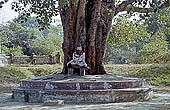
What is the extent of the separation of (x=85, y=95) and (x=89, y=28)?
369 centimetres

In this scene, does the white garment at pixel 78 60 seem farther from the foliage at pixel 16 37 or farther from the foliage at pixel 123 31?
the foliage at pixel 16 37

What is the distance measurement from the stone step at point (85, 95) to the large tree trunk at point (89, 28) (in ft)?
8.77

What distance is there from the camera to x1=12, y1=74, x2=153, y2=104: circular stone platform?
10.7 meters

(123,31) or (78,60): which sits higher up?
(123,31)

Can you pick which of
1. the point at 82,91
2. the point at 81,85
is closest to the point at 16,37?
the point at 81,85

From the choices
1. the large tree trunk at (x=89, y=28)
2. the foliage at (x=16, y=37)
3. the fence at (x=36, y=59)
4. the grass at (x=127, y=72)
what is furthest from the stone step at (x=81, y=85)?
the foliage at (x=16, y=37)

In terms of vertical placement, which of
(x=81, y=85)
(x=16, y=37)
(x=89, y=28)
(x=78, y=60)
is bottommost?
(x=81, y=85)

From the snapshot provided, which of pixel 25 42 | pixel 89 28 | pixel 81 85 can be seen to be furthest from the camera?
pixel 25 42

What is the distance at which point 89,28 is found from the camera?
44.3 ft

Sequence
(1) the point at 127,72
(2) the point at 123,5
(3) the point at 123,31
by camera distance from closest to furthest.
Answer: (2) the point at 123,5, (1) the point at 127,72, (3) the point at 123,31

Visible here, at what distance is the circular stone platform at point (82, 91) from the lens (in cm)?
1066

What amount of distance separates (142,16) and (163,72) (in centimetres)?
865

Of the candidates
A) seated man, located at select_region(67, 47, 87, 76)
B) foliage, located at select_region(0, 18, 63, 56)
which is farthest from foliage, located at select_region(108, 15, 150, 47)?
foliage, located at select_region(0, 18, 63, 56)

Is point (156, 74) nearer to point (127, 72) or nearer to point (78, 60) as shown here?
point (127, 72)
